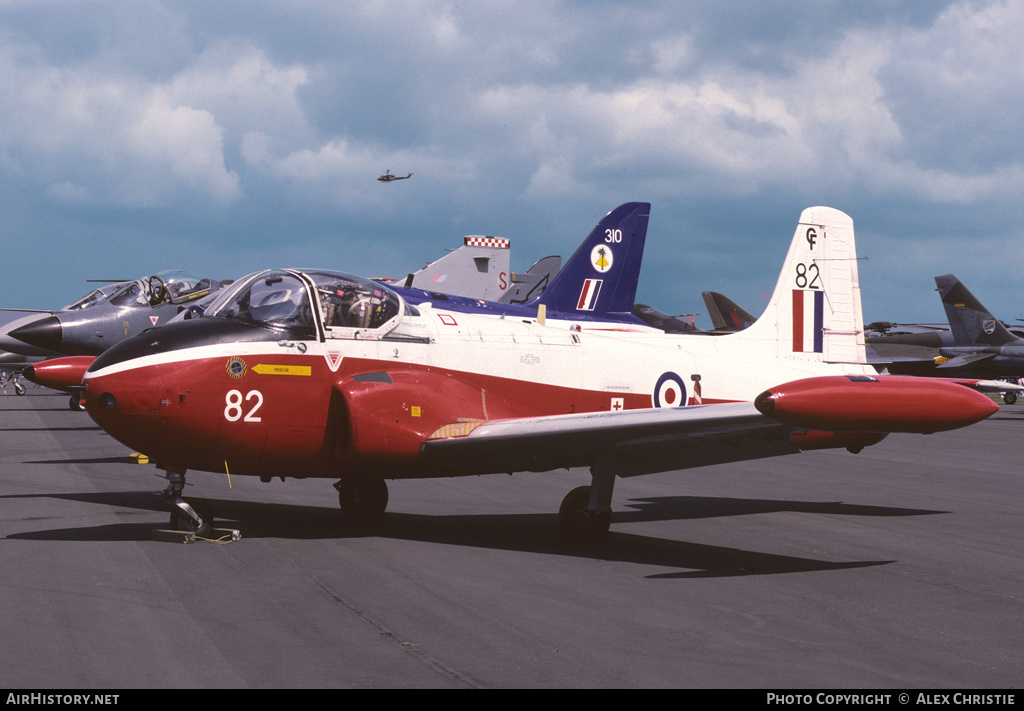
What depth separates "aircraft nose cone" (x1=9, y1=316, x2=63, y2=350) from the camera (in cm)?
2264

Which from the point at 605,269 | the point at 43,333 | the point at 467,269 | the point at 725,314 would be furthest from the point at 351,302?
the point at 725,314

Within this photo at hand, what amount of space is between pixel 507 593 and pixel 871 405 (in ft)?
11.1

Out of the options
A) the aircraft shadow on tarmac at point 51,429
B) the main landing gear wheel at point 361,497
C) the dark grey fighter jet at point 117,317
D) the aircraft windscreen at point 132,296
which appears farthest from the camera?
the aircraft shadow on tarmac at point 51,429

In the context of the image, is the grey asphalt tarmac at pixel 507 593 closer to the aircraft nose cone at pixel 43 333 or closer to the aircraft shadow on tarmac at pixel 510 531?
the aircraft shadow on tarmac at pixel 510 531

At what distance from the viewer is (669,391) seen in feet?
38.2

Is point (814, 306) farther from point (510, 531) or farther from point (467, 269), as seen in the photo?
point (467, 269)

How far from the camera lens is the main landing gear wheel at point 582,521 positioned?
1037 centimetres

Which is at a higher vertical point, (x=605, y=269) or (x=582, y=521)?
(x=605, y=269)

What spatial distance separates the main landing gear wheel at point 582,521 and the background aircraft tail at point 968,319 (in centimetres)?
3852

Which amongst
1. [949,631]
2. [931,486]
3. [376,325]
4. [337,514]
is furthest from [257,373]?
[931,486]

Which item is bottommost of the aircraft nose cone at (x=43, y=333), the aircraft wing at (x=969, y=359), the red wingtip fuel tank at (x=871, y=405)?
the red wingtip fuel tank at (x=871, y=405)

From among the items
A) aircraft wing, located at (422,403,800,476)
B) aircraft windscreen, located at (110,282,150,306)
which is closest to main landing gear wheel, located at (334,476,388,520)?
aircraft wing, located at (422,403,800,476)

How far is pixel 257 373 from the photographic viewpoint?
9.49m

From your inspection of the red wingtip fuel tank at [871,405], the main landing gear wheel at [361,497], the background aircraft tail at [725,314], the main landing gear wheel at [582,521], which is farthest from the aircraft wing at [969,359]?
the red wingtip fuel tank at [871,405]
